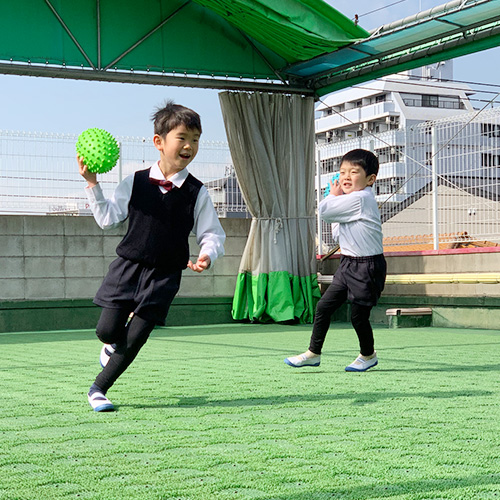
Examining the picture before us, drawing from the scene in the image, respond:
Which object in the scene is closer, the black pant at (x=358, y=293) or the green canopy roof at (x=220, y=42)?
the black pant at (x=358, y=293)

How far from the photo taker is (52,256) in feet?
33.3

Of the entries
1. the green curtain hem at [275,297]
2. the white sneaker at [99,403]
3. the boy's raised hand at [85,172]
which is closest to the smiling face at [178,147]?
the boy's raised hand at [85,172]

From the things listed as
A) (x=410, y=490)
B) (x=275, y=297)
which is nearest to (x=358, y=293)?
(x=410, y=490)

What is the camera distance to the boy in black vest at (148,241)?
3.68 metres

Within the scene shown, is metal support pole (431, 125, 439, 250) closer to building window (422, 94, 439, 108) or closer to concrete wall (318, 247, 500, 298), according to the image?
concrete wall (318, 247, 500, 298)

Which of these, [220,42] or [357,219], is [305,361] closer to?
[357,219]

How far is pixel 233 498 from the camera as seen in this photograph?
6.80 feet

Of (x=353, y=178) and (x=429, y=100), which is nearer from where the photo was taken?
(x=353, y=178)

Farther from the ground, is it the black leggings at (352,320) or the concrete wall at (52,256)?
the concrete wall at (52,256)

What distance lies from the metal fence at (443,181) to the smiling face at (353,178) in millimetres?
4037

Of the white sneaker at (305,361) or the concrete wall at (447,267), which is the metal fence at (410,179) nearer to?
the concrete wall at (447,267)

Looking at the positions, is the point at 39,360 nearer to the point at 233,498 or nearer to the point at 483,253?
the point at 233,498

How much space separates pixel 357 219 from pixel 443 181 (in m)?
4.92

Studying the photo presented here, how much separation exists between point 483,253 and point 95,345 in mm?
4353
